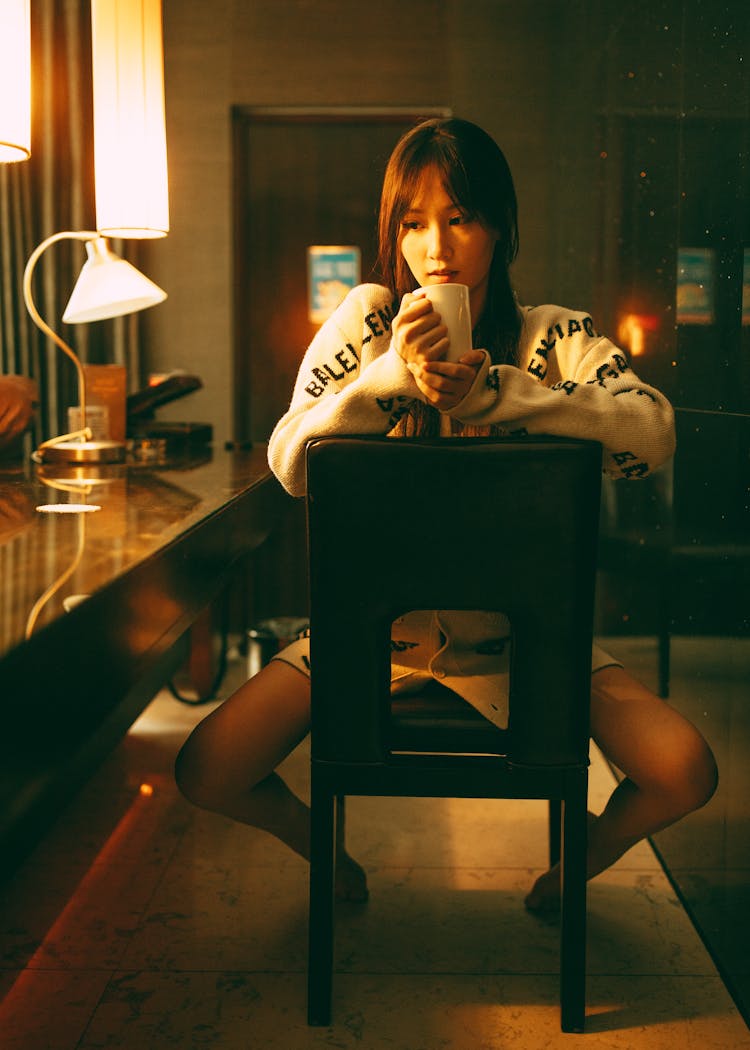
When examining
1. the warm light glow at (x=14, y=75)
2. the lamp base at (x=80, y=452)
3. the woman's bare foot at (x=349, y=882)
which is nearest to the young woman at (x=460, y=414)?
the woman's bare foot at (x=349, y=882)

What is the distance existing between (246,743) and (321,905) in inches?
8.9

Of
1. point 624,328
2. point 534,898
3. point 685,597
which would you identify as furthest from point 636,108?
point 534,898

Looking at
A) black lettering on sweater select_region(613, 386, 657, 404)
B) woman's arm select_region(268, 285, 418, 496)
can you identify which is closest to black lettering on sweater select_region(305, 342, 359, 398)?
woman's arm select_region(268, 285, 418, 496)

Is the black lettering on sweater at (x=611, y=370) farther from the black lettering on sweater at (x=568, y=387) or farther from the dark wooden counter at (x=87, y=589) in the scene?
the dark wooden counter at (x=87, y=589)

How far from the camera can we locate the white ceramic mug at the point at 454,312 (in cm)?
115

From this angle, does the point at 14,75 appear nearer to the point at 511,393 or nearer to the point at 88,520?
the point at 88,520

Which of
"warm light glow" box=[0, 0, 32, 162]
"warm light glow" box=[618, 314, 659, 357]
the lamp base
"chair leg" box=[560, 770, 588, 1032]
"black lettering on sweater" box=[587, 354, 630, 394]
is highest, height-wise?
"warm light glow" box=[0, 0, 32, 162]

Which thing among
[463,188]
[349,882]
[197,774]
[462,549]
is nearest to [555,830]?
[349,882]

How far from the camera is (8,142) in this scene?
1.55m

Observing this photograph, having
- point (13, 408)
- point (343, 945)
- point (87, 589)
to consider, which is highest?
point (13, 408)

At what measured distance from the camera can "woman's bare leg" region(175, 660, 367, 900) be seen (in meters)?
1.38

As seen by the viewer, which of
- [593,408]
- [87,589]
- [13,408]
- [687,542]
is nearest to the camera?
[87,589]

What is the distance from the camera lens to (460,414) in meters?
1.26

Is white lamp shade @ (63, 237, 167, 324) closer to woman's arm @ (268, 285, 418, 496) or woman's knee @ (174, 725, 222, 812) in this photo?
woman's arm @ (268, 285, 418, 496)
